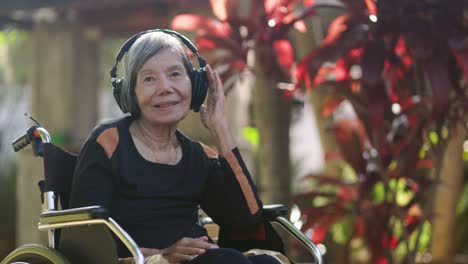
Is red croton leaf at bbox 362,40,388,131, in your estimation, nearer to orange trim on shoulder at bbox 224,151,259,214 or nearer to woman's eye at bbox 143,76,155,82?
orange trim on shoulder at bbox 224,151,259,214

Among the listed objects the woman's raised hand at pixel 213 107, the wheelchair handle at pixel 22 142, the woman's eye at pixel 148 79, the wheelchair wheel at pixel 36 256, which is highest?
the woman's eye at pixel 148 79

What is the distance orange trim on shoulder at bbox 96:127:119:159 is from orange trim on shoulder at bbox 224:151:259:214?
0.35m

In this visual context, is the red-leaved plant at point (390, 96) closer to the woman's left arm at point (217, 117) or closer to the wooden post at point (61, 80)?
the woman's left arm at point (217, 117)

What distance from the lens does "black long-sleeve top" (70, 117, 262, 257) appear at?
2932 mm

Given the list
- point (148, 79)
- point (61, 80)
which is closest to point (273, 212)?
point (148, 79)

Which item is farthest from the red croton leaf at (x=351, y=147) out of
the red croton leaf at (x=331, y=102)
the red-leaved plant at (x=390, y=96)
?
the red croton leaf at (x=331, y=102)

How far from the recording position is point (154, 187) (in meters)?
3.01

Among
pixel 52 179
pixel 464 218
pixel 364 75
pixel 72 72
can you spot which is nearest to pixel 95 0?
pixel 72 72

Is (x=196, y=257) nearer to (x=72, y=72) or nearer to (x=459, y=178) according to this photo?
(x=459, y=178)

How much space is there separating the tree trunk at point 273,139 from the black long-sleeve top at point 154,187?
1.43 metres

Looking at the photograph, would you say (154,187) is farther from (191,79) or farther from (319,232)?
(319,232)

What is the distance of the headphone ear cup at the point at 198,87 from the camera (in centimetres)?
310

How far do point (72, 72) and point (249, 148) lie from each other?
6.27 feet

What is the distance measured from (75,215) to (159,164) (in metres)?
0.39
